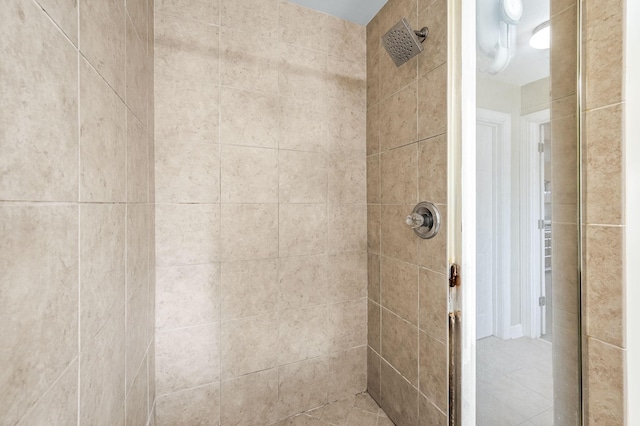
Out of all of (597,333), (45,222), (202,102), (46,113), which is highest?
(202,102)

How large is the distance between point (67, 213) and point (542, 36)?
1054 millimetres

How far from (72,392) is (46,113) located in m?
0.44

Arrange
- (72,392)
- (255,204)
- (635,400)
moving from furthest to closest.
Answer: (255,204) → (635,400) → (72,392)

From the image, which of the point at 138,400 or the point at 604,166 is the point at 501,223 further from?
the point at 138,400

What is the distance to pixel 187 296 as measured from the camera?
3.73 ft

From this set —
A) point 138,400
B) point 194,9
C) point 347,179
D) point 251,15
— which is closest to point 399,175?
point 347,179

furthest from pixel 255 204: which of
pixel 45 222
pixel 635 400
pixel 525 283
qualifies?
pixel 635 400

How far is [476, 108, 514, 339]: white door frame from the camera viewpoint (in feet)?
2.20

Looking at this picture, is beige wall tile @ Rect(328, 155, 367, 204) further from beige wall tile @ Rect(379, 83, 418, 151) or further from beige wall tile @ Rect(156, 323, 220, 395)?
beige wall tile @ Rect(156, 323, 220, 395)

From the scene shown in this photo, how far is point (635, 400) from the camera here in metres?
0.57

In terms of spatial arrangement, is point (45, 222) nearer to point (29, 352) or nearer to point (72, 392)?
point (29, 352)

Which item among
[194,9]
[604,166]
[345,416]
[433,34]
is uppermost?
[194,9]

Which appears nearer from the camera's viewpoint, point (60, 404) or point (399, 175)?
point (60, 404)

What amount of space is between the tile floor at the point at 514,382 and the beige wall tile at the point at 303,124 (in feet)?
3.65
